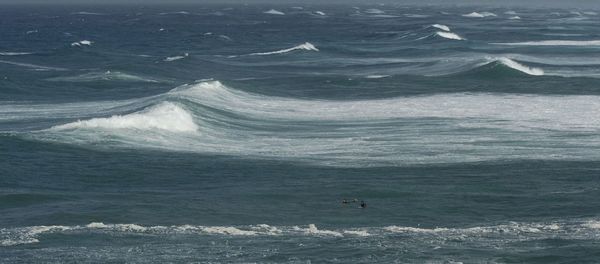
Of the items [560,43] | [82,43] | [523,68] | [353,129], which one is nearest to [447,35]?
[560,43]

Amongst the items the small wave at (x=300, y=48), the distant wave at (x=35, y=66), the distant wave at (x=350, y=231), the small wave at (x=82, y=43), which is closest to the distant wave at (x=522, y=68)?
the small wave at (x=300, y=48)

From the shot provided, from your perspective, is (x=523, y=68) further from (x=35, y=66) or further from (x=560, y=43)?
(x=35, y=66)

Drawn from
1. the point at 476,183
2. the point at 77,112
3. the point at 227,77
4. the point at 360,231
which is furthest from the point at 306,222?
the point at 227,77

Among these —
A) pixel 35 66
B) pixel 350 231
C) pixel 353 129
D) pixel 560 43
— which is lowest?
pixel 35 66

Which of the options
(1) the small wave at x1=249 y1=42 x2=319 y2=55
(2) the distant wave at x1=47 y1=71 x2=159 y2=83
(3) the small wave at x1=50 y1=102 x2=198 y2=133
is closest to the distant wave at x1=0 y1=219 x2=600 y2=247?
(3) the small wave at x1=50 y1=102 x2=198 y2=133

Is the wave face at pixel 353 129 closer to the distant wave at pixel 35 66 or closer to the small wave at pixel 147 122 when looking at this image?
the small wave at pixel 147 122

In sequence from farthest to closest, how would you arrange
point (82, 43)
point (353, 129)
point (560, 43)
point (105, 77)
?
point (560, 43) < point (82, 43) < point (105, 77) < point (353, 129)
